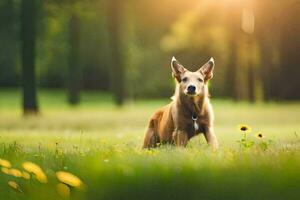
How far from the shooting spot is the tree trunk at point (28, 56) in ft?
82.2

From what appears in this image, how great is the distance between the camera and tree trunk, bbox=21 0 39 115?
25.0 m

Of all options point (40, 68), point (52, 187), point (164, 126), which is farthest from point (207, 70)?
point (40, 68)

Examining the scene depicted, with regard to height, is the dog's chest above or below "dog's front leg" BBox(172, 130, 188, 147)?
above

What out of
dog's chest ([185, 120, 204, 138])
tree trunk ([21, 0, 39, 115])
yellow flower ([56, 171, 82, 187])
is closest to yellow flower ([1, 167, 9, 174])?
yellow flower ([56, 171, 82, 187])

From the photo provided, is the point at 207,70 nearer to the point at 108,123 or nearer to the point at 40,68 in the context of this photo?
the point at 108,123

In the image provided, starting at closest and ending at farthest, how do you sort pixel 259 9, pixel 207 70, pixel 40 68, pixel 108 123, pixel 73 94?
pixel 207 70 < pixel 108 123 < pixel 259 9 < pixel 73 94 < pixel 40 68

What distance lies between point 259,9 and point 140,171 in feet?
81.3

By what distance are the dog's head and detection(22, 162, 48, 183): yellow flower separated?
2497 mm

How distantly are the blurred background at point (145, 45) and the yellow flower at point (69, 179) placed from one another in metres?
12.4

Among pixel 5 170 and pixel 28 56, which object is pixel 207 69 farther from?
pixel 28 56

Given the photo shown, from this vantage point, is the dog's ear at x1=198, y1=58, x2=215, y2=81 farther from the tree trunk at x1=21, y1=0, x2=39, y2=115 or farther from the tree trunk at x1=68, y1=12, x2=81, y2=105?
the tree trunk at x1=68, y1=12, x2=81, y2=105

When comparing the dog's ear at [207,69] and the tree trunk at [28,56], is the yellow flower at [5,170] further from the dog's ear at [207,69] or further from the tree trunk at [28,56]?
the tree trunk at [28,56]

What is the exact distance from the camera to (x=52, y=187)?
988 cm

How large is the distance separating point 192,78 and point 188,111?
0.68 m
